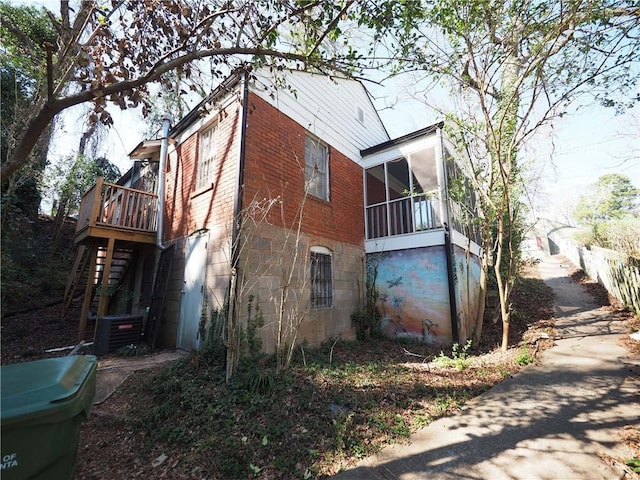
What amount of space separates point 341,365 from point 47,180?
1743 centimetres

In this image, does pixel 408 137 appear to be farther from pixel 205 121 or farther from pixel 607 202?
pixel 607 202

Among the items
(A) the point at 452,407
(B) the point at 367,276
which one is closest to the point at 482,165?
(B) the point at 367,276

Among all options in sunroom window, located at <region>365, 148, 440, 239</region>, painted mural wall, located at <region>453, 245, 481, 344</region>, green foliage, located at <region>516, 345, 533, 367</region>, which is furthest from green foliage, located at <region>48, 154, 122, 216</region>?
green foliage, located at <region>516, 345, 533, 367</region>

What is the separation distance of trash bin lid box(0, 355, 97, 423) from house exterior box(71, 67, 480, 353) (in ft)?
7.20

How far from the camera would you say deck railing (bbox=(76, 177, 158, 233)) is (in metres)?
7.21

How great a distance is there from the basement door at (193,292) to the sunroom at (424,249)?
493 centimetres

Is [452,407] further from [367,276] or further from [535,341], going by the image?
[367,276]

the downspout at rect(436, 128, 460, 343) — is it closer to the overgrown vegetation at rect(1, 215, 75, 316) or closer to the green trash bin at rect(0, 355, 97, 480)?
the green trash bin at rect(0, 355, 97, 480)

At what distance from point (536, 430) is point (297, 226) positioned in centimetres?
533

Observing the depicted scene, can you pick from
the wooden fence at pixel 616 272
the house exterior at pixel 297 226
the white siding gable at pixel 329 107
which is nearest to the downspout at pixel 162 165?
the house exterior at pixel 297 226

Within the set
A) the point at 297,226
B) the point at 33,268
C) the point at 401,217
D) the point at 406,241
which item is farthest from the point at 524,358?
the point at 33,268

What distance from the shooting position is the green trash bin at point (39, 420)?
188 centimetres

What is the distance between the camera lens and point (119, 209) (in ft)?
26.1

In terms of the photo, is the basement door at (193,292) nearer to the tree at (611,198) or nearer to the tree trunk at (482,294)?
the tree trunk at (482,294)
